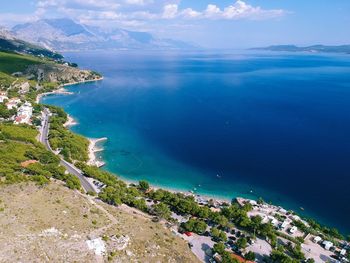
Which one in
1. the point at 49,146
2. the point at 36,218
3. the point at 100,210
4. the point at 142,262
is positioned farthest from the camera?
the point at 49,146

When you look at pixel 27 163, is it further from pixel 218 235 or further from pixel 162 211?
pixel 218 235

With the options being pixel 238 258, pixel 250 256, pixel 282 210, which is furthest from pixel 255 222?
pixel 282 210

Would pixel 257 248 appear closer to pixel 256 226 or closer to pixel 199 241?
pixel 256 226

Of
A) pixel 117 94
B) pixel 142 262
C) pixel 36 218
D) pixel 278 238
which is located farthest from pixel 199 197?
pixel 117 94

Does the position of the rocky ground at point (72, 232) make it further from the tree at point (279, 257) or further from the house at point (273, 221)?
the house at point (273, 221)

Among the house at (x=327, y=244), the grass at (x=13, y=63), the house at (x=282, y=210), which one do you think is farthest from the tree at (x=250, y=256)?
the grass at (x=13, y=63)

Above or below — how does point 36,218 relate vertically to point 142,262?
above
